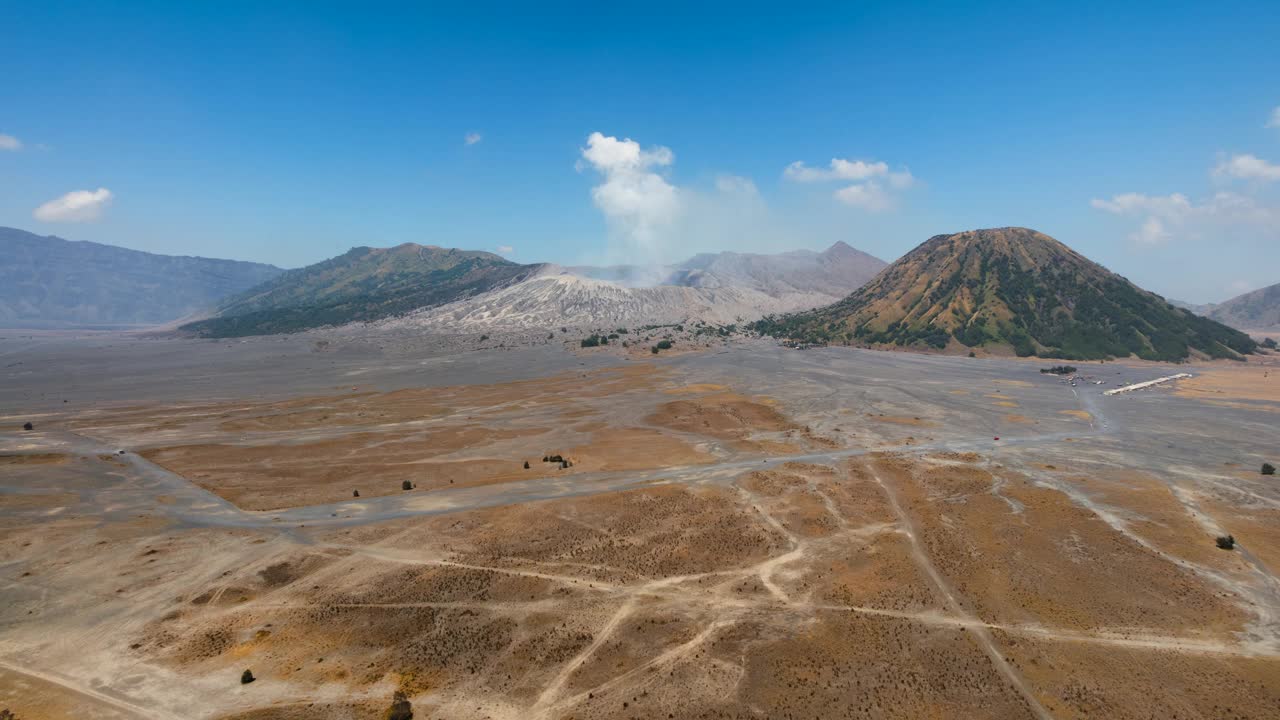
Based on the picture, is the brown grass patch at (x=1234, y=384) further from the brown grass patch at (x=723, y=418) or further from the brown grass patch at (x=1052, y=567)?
the brown grass patch at (x=1052, y=567)

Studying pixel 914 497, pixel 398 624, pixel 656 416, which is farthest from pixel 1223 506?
pixel 398 624

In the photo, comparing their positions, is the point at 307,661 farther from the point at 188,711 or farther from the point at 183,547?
the point at 183,547

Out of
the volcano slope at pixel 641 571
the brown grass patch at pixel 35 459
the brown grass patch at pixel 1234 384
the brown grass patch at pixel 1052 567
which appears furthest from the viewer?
the brown grass patch at pixel 1234 384

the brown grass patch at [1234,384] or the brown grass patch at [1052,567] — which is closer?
the brown grass patch at [1052,567]

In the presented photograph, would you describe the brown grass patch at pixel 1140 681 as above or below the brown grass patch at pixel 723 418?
below

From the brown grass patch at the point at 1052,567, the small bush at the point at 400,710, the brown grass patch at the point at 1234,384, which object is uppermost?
the brown grass patch at the point at 1234,384

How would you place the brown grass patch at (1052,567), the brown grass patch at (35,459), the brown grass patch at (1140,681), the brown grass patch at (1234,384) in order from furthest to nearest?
the brown grass patch at (1234,384) < the brown grass patch at (35,459) < the brown grass patch at (1052,567) < the brown grass patch at (1140,681)

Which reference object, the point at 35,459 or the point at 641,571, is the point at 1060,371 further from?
the point at 35,459

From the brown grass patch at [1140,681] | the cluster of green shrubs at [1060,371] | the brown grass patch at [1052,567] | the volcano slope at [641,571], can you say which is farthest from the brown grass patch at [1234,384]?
the brown grass patch at [1140,681]

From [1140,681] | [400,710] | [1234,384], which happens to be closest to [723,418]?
[1140,681]
